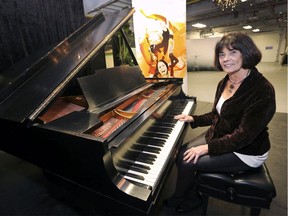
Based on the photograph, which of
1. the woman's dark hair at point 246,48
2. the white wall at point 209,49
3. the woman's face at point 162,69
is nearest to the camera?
the woman's dark hair at point 246,48

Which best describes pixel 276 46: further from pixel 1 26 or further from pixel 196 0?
pixel 1 26

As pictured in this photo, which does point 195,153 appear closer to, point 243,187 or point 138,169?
point 243,187

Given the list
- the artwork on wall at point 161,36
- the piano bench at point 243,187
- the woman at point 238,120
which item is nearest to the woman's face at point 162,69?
the artwork on wall at point 161,36

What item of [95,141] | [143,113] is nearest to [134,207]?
[95,141]

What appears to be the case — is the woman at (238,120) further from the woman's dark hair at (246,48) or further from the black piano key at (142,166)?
the black piano key at (142,166)

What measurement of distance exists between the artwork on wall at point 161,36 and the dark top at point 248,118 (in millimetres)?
2682

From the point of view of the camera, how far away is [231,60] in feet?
3.98

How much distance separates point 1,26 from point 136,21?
2.32 m

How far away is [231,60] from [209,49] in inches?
485

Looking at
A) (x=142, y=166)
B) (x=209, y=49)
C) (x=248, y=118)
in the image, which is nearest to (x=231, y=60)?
(x=248, y=118)

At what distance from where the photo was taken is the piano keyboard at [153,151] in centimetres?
105

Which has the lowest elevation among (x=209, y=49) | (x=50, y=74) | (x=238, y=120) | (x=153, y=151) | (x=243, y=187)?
Result: (x=209, y=49)

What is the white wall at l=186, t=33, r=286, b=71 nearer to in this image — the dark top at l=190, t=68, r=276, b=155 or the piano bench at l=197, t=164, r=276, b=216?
the dark top at l=190, t=68, r=276, b=155

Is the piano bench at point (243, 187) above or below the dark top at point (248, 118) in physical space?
below
